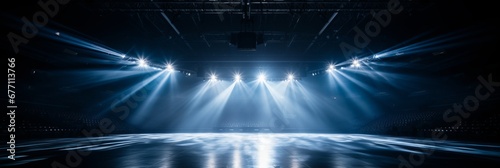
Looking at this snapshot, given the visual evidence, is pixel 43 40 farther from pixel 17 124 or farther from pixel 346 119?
pixel 346 119

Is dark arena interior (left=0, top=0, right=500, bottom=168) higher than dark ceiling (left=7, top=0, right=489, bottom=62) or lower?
lower

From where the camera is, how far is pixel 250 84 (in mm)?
26078

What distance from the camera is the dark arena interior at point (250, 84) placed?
837 cm

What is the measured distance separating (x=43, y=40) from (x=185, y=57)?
706cm

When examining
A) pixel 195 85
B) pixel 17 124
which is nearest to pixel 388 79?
pixel 195 85

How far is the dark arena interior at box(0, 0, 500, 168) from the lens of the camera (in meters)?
8.37

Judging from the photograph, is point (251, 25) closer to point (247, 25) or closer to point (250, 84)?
point (247, 25)

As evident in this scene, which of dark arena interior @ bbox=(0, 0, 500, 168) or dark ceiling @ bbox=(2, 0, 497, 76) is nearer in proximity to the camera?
dark arena interior @ bbox=(0, 0, 500, 168)

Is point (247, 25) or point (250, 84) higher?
point (247, 25)

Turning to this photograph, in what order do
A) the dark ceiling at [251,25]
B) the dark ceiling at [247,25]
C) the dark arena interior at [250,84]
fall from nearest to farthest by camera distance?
the dark arena interior at [250,84]
the dark ceiling at [251,25]
the dark ceiling at [247,25]

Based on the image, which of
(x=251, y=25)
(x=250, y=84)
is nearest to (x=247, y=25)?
(x=251, y=25)

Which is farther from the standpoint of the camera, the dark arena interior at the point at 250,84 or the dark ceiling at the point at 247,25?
the dark ceiling at the point at 247,25

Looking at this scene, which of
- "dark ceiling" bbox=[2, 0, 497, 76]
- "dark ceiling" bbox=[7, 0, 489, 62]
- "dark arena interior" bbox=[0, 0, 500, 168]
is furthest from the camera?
"dark ceiling" bbox=[7, 0, 489, 62]

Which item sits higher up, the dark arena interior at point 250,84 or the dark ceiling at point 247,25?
the dark ceiling at point 247,25
